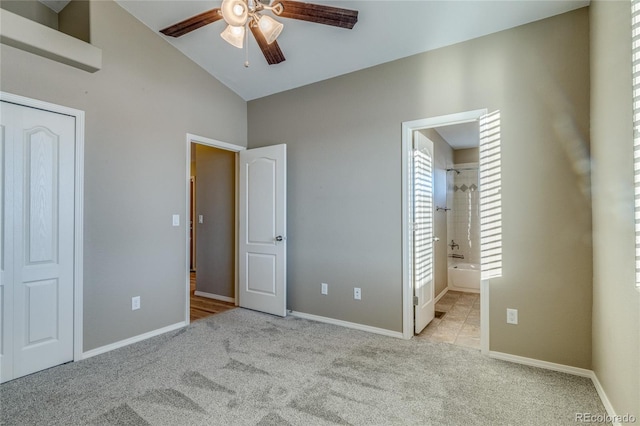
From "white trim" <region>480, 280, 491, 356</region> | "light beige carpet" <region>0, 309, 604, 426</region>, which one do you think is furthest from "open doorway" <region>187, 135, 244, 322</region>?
"white trim" <region>480, 280, 491, 356</region>

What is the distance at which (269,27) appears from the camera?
2.11m

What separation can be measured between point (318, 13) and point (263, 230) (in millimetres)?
2496

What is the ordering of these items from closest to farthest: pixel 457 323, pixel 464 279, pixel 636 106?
pixel 636 106 < pixel 457 323 < pixel 464 279

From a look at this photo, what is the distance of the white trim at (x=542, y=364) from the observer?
2.38m

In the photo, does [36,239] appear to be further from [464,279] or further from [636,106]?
[464,279]

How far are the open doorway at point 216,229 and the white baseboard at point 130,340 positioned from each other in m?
0.84

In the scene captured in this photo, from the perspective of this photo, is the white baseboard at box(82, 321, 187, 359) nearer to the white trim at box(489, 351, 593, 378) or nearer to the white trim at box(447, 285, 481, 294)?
the white trim at box(489, 351, 593, 378)

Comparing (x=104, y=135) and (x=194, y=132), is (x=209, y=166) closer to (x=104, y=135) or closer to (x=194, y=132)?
(x=194, y=132)

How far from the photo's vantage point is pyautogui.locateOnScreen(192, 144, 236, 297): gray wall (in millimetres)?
4496

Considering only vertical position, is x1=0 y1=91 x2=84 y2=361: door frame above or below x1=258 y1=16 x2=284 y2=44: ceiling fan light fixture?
below

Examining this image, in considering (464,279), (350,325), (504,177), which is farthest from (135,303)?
(464,279)

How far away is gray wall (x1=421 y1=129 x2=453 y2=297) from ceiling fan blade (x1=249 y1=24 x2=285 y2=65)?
2426 millimetres

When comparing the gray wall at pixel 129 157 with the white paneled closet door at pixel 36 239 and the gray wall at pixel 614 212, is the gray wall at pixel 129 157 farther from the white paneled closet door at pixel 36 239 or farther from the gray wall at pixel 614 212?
the gray wall at pixel 614 212

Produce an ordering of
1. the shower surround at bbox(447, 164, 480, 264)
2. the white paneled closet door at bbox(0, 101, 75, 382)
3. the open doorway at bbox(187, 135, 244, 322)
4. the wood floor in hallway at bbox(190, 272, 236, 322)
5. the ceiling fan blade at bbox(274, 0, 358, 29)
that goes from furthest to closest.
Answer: the shower surround at bbox(447, 164, 480, 264) < the open doorway at bbox(187, 135, 244, 322) < the wood floor in hallway at bbox(190, 272, 236, 322) < the white paneled closet door at bbox(0, 101, 75, 382) < the ceiling fan blade at bbox(274, 0, 358, 29)
